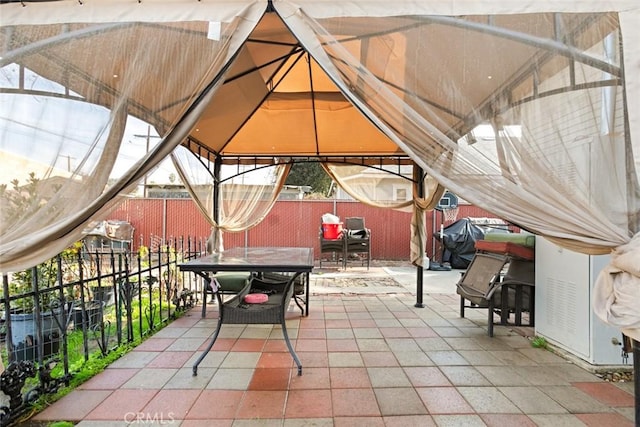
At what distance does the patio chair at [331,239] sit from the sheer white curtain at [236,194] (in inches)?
126

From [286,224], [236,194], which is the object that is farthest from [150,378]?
[286,224]

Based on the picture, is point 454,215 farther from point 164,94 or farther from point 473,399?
point 164,94

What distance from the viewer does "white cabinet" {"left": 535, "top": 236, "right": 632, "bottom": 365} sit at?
2.61 m

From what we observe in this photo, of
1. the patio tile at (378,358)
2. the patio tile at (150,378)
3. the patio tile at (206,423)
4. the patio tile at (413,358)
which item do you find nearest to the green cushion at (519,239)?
the patio tile at (413,358)

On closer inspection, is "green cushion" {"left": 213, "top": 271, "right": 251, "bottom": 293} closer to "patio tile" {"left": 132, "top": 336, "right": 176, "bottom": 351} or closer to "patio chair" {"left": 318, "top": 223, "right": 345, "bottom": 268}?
"patio tile" {"left": 132, "top": 336, "right": 176, "bottom": 351}

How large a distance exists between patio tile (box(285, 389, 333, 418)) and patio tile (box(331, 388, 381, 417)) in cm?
4

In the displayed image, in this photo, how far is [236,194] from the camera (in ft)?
17.0

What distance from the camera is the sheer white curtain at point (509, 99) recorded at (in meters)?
1.62

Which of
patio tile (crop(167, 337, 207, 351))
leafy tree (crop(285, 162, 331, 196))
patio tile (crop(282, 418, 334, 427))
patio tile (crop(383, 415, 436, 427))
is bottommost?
patio tile (crop(167, 337, 207, 351))

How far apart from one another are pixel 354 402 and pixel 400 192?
391 centimetres

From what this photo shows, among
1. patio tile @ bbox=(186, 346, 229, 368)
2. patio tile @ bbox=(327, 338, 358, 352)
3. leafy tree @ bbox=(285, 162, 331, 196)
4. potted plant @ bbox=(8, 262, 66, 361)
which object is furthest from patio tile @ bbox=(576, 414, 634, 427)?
leafy tree @ bbox=(285, 162, 331, 196)

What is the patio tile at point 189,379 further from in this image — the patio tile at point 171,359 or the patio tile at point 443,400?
the patio tile at point 443,400

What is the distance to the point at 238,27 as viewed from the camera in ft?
5.83

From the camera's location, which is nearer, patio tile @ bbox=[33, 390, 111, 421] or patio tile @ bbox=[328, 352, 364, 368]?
patio tile @ bbox=[33, 390, 111, 421]
